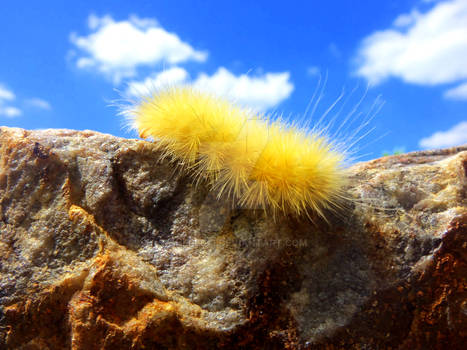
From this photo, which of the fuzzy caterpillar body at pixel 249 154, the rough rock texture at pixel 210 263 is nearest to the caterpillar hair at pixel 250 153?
the fuzzy caterpillar body at pixel 249 154

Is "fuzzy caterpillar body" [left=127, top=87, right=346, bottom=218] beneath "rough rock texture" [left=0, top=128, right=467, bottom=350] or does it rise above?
above

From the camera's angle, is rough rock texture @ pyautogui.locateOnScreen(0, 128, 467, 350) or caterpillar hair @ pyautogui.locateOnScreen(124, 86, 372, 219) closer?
rough rock texture @ pyautogui.locateOnScreen(0, 128, 467, 350)

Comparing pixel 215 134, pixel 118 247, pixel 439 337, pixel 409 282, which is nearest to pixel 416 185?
pixel 409 282

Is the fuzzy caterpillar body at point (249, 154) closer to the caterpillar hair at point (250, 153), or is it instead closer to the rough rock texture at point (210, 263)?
the caterpillar hair at point (250, 153)

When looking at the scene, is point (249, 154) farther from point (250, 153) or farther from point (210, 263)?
point (210, 263)

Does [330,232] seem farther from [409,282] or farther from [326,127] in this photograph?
[326,127]

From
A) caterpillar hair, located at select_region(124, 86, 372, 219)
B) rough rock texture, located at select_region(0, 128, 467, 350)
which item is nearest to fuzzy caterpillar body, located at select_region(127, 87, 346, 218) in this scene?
caterpillar hair, located at select_region(124, 86, 372, 219)

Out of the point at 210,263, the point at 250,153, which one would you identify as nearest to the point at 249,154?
the point at 250,153

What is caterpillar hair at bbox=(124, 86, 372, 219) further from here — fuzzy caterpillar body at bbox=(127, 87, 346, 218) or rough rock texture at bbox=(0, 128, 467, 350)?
rough rock texture at bbox=(0, 128, 467, 350)
